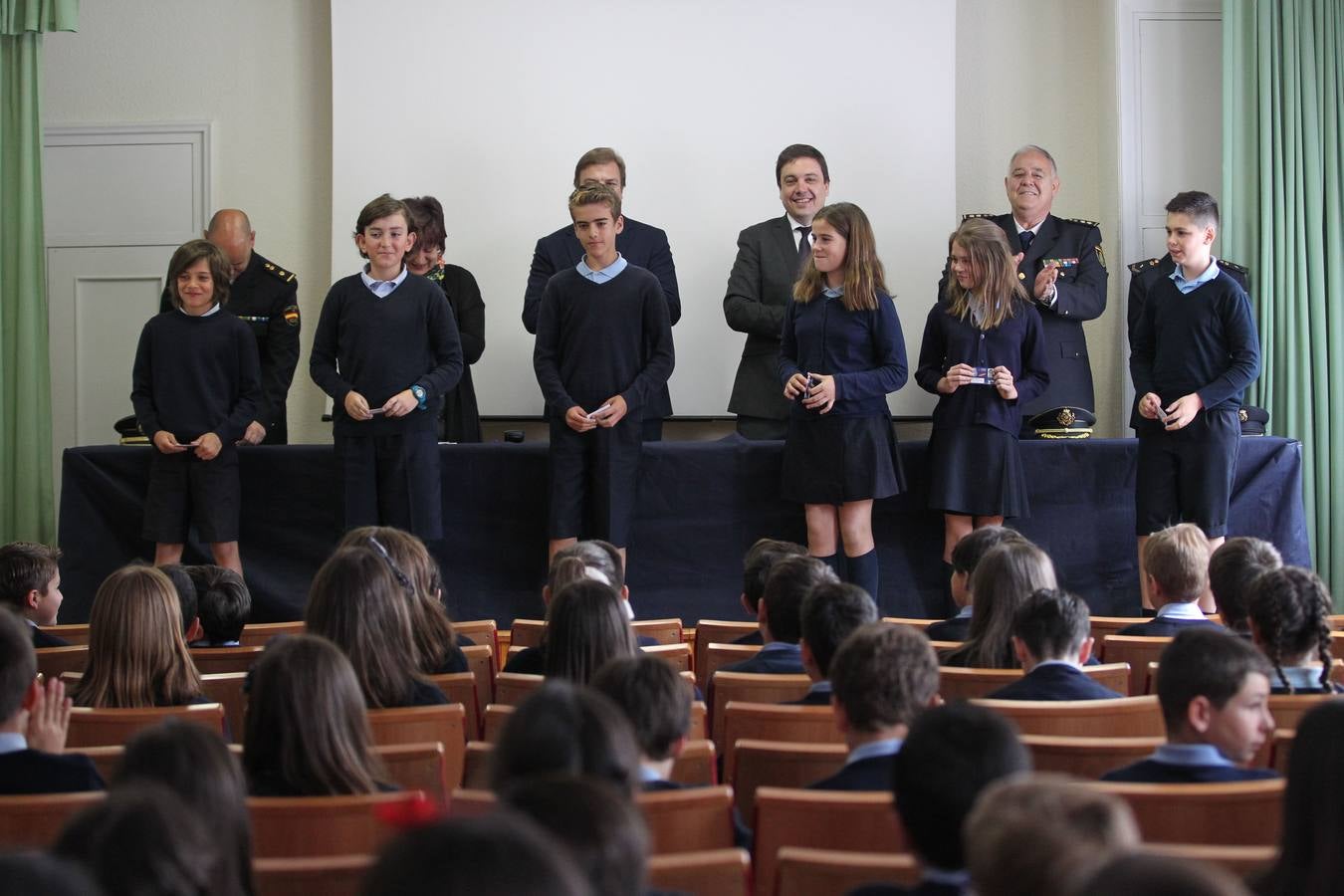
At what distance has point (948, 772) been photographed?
1718 millimetres

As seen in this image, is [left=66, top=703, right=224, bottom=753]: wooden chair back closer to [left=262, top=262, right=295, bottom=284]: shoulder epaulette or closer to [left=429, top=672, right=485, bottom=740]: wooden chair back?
[left=429, top=672, right=485, bottom=740]: wooden chair back

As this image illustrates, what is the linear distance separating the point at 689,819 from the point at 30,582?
2.49 m

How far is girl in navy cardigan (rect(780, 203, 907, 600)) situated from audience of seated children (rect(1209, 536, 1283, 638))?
1.59m

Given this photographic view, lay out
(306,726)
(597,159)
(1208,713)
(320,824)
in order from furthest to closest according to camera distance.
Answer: (597,159), (1208,713), (306,726), (320,824)

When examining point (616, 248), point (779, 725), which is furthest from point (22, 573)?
point (616, 248)

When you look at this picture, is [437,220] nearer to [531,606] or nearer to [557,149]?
[557,149]

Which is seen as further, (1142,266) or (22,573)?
(1142,266)

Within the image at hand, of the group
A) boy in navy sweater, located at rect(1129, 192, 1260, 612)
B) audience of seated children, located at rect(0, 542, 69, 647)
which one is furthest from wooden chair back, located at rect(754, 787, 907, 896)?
boy in navy sweater, located at rect(1129, 192, 1260, 612)

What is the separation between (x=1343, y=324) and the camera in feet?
20.8

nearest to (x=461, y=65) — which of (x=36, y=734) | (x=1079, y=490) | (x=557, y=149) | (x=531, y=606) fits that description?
(x=557, y=149)

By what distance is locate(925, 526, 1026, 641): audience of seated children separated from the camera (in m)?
3.85

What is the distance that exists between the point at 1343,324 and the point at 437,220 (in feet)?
13.5

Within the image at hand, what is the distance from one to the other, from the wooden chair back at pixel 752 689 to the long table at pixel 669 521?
2428mm

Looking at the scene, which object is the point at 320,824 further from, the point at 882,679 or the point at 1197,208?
the point at 1197,208
